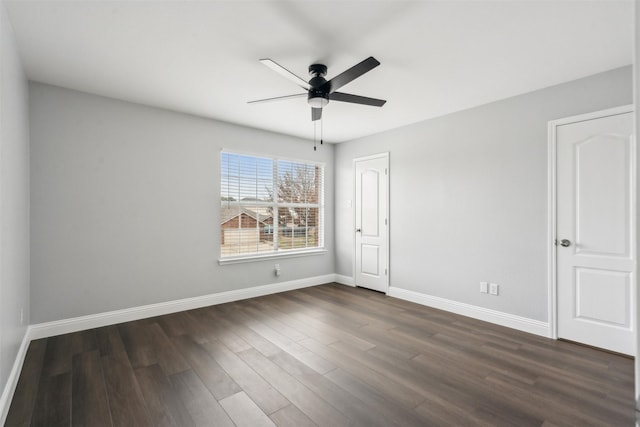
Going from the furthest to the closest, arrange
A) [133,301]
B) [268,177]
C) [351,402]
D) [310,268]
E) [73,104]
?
[310,268], [268,177], [133,301], [73,104], [351,402]

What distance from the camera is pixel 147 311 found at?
145 inches

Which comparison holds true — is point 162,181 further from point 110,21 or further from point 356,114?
point 356,114

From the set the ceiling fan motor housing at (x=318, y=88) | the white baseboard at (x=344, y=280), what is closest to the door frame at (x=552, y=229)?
the ceiling fan motor housing at (x=318, y=88)

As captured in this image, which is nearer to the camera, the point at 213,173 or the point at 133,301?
the point at 133,301

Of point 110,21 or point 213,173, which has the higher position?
point 110,21

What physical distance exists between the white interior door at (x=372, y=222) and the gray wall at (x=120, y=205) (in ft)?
6.28

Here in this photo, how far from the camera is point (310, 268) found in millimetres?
5367

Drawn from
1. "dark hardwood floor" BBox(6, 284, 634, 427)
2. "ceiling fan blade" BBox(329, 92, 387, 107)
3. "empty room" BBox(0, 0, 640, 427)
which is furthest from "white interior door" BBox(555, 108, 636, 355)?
"ceiling fan blade" BBox(329, 92, 387, 107)

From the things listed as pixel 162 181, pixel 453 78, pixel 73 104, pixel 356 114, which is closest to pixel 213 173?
pixel 162 181

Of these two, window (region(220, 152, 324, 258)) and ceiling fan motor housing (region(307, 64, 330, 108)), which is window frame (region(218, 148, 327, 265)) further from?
ceiling fan motor housing (region(307, 64, 330, 108))

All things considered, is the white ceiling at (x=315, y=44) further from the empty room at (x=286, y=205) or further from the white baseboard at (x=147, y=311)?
the white baseboard at (x=147, y=311)

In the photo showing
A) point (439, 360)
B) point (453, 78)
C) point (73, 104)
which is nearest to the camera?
point (439, 360)

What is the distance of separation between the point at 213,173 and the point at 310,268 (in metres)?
2.31

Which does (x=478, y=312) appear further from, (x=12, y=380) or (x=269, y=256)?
(x=12, y=380)
